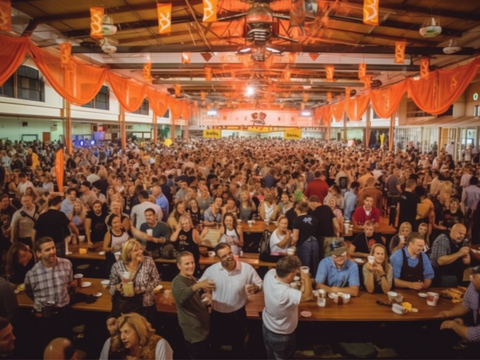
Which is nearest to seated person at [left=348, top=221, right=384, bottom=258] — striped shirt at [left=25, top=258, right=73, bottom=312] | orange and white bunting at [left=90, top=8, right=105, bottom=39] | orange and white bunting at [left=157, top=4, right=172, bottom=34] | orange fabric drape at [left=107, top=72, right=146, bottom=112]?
striped shirt at [left=25, top=258, right=73, bottom=312]

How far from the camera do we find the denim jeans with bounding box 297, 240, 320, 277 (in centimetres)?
500

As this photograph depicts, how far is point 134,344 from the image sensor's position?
2.54 m

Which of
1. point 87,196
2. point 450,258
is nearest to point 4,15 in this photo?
point 87,196

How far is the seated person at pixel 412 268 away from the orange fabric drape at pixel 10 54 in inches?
267

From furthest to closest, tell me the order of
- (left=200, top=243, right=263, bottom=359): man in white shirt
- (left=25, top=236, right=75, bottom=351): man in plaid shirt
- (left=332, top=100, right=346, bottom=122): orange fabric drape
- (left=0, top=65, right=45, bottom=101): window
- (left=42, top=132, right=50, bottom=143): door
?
(left=332, top=100, right=346, bottom=122): orange fabric drape → (left=42, top=132, right=50, bottom=143): door → (left=0, top=65, right=45, bottom=101): window → (left=25, top=236, right=75, bottom=351): man in plaid shirt → (left=200, top=243, right=263, bottom=359): man in white shirt

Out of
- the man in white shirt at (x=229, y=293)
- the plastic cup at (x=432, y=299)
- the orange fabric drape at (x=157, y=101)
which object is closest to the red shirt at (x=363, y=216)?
the plastic cup at (x=432, y=299)

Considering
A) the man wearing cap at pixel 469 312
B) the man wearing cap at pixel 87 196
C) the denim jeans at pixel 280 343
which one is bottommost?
the denim jeans at pixel 280 343

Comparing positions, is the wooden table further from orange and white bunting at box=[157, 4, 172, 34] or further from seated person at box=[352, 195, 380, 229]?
orange and white bunting at box=[157, 4, 172, 34]

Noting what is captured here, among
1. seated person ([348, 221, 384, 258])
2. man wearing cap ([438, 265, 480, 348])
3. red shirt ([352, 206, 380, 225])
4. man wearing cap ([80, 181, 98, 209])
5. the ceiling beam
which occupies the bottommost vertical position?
man wearing cap ([438, 265, 480, 348])

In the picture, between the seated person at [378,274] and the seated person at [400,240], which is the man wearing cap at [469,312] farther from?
the seated person at [400,240]

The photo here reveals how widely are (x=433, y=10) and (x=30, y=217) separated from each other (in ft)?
30.3

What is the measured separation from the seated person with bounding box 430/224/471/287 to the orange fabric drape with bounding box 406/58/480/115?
5.22m

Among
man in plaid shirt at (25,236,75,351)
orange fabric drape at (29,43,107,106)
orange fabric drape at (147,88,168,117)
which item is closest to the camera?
man in plaid shirt at (25,236,75,351)

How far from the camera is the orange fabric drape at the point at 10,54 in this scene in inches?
247
